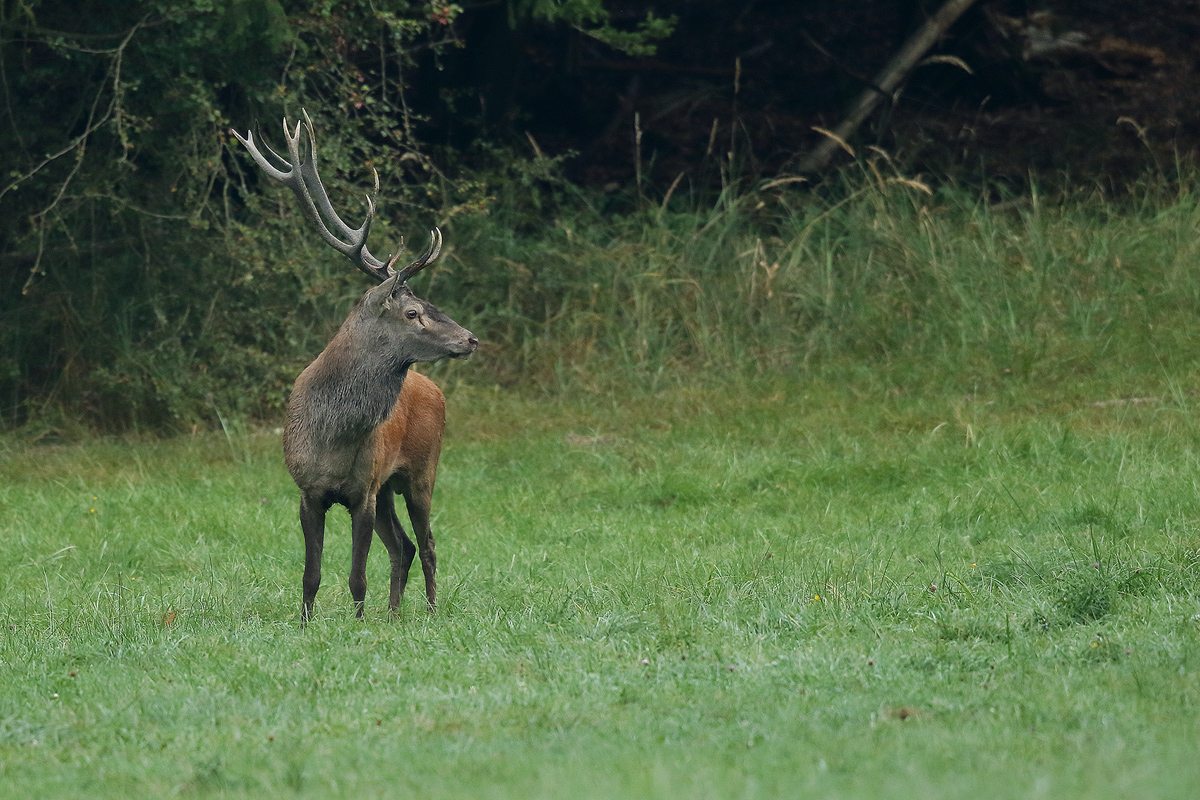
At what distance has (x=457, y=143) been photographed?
17.3m

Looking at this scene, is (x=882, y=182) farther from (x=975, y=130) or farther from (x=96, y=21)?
(x=96, y=21)

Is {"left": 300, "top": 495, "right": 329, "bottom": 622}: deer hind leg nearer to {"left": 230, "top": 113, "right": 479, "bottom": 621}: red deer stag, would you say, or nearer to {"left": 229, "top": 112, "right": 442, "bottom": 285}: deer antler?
{"left": 230, "top": 113, "right": 479, "bottom": 621}: red deer stag

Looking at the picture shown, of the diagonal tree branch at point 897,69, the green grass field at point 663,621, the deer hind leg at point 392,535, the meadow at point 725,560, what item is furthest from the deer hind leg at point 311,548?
the diagonal tree branch at point 897,69

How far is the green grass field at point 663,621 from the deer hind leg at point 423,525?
0.75 feet

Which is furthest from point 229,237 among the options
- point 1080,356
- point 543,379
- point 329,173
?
point 1080,356

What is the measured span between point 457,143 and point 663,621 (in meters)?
11.9

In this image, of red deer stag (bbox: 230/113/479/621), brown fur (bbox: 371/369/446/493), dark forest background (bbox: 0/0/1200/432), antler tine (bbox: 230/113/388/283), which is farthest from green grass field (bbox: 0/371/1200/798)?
dark forest background (bbox: 0/0/1200/432)

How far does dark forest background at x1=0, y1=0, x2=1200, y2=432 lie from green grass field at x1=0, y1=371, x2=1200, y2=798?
1934 mm

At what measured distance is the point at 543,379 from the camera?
1430 centimetres

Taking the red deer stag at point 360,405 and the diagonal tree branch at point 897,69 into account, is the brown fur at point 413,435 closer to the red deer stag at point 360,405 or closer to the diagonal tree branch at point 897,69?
the red deer stag at point 360,405

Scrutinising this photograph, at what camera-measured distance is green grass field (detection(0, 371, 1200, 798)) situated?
436 centimetres

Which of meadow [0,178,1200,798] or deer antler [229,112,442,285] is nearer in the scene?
meadow [0,178,1200,798]

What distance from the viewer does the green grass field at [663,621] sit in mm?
4359

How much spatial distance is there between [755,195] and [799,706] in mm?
11524
